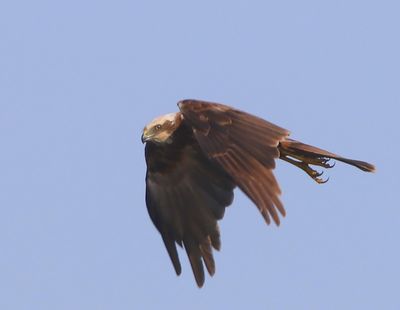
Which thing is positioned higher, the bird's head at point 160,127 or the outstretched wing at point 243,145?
the bird's head at point 160,127

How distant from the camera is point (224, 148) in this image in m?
16.8

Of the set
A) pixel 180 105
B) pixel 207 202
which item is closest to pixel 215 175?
pixel 207 202

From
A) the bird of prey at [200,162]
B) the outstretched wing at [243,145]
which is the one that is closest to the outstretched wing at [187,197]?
the bird of prey at [200,162]

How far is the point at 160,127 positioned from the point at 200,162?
0.93 meters

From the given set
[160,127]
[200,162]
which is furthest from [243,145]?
[200,162]

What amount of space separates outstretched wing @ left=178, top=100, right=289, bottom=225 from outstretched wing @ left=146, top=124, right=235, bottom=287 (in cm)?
122

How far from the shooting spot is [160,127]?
18250 millimetres

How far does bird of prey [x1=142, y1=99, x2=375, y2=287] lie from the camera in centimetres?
1686

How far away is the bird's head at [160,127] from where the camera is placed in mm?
18234

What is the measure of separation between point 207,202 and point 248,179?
2346 millimetres

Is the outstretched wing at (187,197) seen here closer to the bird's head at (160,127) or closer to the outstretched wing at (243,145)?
the bird's head at (160,127)

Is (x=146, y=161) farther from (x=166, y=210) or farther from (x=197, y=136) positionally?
(x=197, y=136)

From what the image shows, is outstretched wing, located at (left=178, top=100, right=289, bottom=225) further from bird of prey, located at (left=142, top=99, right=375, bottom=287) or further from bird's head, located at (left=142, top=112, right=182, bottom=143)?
bird's head, located at (left=142, top=112, right=182, bottom=143)

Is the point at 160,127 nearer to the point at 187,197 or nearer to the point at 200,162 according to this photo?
the point at 200,162
